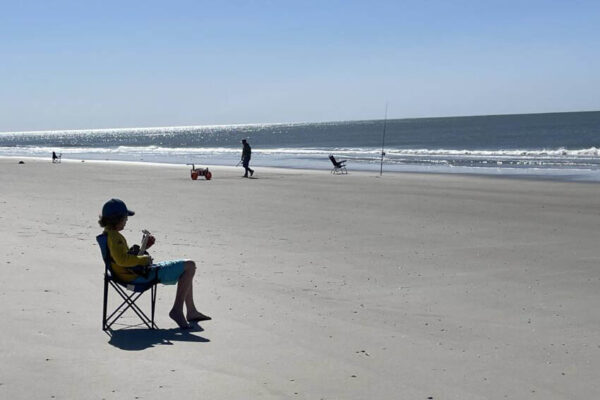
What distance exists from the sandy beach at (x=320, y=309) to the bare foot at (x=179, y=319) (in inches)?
3.0

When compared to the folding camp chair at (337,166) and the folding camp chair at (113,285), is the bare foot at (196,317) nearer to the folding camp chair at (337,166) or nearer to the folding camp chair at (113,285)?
the folding camp chair at (113,285)

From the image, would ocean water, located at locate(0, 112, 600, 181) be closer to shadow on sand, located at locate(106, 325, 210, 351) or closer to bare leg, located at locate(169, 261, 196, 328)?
bare leg, located at locate(169, 261, 196, 328)

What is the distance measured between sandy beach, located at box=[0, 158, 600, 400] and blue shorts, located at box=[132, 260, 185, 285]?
0.39 metres

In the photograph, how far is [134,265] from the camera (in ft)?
19.1

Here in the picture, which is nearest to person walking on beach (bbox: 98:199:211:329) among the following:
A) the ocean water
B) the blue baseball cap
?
the blue baseball cap

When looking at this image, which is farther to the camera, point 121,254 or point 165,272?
point 165,272

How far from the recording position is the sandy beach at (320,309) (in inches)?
188

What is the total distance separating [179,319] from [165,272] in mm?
380

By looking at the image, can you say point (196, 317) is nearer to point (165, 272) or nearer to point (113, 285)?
point (165, 272)

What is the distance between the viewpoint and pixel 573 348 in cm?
561

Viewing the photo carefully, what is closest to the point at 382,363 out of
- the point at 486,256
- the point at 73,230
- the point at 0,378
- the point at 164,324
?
the point at 164,324

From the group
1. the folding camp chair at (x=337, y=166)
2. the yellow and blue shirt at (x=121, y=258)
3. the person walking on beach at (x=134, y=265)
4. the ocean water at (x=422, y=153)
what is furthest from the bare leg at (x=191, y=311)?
the folding camp chair at (x=337, y=166)

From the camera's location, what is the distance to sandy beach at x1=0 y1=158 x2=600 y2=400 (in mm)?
4773

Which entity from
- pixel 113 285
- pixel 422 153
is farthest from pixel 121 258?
pixel 422 153
